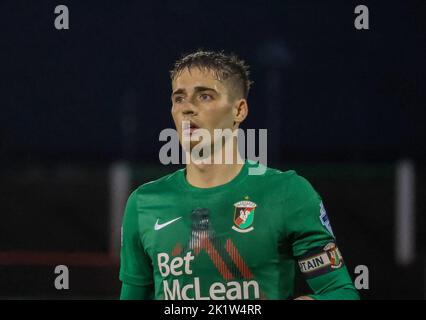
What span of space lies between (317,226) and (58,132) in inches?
277

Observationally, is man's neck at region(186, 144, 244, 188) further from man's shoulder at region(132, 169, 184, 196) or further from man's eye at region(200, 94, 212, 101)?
man's eye at region(200, 94, 212, 101)

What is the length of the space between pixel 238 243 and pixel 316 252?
0.32m

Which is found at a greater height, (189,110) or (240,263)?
(189,110)

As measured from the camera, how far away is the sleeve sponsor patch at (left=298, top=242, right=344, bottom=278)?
9.06ft

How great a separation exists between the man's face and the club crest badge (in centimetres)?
33

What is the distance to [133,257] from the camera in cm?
302

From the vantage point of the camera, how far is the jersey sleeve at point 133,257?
9.86ft

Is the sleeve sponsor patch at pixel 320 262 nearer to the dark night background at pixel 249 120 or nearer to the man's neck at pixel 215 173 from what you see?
the man's neck at pixel 215 173

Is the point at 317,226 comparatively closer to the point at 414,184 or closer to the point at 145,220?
the point at 145,220

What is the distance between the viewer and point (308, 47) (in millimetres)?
7934

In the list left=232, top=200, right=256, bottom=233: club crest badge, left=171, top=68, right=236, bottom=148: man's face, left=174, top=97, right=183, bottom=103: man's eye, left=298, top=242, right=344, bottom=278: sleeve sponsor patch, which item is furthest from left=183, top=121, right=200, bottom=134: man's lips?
left=298, top=242, right=344, bottom=278: sleeve sponsor patch

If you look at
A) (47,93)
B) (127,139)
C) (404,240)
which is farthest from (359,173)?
(47,93)

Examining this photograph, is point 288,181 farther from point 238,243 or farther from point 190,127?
point 190,127

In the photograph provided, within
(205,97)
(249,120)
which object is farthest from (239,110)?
(249,120)
